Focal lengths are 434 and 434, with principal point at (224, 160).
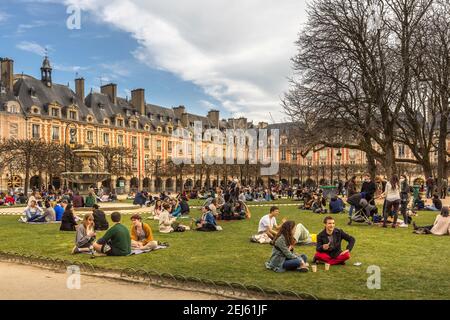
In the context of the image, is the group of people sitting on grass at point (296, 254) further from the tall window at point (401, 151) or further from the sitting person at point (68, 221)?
the tall window at point (401, 151)

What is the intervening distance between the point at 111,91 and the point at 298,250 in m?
63.0

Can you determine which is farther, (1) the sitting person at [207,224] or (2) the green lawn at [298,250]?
(1) the sitting person at [207,224]

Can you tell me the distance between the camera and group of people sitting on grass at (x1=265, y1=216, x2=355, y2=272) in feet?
26.6

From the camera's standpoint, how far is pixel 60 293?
6.85 meters

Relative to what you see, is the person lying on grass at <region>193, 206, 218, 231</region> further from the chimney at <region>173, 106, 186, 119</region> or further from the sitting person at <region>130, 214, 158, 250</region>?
the chimney at <region>173, 106, 186, 119</region>

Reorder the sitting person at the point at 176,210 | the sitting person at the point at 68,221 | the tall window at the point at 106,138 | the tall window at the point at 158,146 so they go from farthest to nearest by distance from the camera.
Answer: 1. the tall window at the point at 158,146
2. the tall window at the point at 106,138
3. the sitting person at the point at 176,210
4. the sitting person at the point at 68,221

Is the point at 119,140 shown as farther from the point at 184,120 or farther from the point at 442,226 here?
the point at 442,226

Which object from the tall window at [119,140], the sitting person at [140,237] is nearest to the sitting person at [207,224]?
the sitting person at [140,237]

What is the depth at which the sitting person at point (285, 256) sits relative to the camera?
8062mm

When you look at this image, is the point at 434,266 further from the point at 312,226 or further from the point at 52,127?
the point at 52,127

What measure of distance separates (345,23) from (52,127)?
145 feet

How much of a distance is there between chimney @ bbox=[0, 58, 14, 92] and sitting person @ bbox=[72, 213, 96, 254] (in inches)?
1917

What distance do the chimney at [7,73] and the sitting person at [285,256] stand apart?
53065mm

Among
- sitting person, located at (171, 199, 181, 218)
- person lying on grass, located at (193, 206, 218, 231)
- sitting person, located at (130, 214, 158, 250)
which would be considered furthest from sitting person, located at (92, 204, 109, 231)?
sitting person, located at (171, 199, 181, 218)
